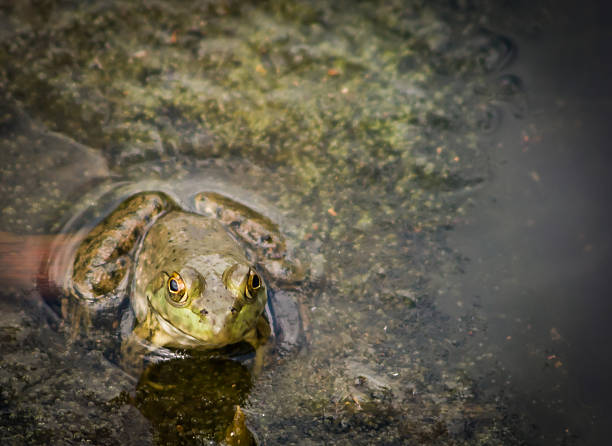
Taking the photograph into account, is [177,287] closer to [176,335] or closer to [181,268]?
[181,268]

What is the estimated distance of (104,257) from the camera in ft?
9.25

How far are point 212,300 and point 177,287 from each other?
0.20m

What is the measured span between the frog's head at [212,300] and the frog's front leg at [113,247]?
1.63ft

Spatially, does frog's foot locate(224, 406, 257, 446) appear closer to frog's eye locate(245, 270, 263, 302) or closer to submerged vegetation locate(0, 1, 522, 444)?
submerged vegetation locate(0, 1, 522, 444)

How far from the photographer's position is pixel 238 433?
228cm

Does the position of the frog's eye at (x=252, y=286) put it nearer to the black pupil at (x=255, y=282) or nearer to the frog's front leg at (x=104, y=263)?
the black pupil at (x=255, y=282)

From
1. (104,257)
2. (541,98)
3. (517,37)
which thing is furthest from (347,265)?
(517,37)

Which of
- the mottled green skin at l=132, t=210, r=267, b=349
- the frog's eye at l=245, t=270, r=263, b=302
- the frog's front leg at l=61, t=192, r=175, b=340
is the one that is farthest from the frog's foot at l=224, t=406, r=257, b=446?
the frog's front leg at l=61, t=192, r=175, b=340

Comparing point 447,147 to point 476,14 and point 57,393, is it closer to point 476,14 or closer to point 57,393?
point 476,14

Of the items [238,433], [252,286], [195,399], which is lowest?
[195,399]

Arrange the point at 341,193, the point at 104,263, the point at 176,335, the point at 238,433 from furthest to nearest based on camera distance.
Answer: the point at 341,193, the point at 104,263, the point at 176,335, the point at 238,433

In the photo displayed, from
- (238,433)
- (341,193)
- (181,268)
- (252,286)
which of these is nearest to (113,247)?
(181,268)

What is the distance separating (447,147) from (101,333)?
8.61 ft

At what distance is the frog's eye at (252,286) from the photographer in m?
2.35
